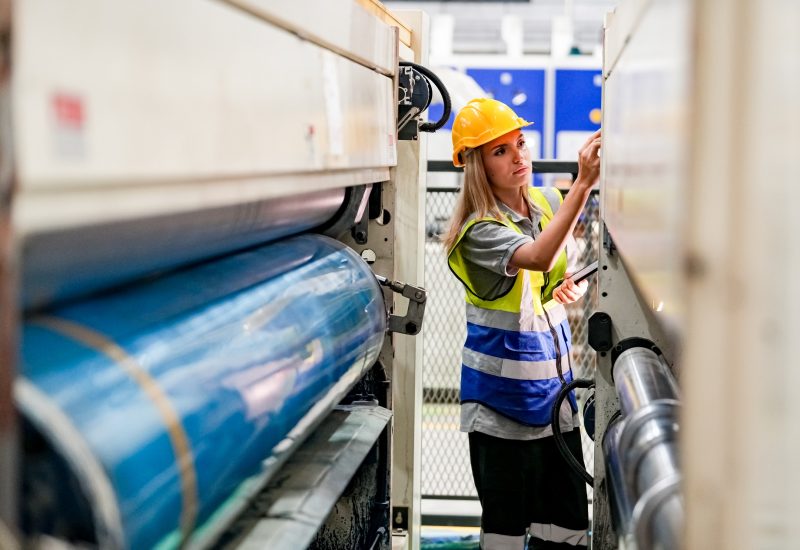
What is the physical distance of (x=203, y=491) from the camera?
1.04 metres

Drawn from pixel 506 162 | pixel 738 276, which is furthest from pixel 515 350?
pixel 738 276

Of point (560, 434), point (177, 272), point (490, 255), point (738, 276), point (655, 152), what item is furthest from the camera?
point (490, 255)

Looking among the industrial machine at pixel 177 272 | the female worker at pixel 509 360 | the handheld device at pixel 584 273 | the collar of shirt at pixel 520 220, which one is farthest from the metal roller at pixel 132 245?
the collar of shirt at pixel 520 220

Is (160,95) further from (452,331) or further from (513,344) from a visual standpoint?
(452,331)

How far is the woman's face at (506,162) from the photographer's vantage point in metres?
3.04

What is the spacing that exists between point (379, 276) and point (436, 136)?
124 inches

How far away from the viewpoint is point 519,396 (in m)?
2.87

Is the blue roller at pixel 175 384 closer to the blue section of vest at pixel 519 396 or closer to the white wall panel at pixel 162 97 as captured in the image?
the white wall panel at pixel 162 97

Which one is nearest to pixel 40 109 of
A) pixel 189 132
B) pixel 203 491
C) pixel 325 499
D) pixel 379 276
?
pixel 189 132

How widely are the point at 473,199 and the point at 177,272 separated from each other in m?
1.80

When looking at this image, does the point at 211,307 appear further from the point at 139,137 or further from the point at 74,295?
the point at 139,137

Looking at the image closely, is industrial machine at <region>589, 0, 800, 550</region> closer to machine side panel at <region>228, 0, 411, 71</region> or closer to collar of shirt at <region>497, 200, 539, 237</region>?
machine side panel at <region>228, 0, 411, 71</region>

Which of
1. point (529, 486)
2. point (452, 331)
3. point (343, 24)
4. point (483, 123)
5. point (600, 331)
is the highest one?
point (343, 24)

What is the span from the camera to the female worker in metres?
2.88
